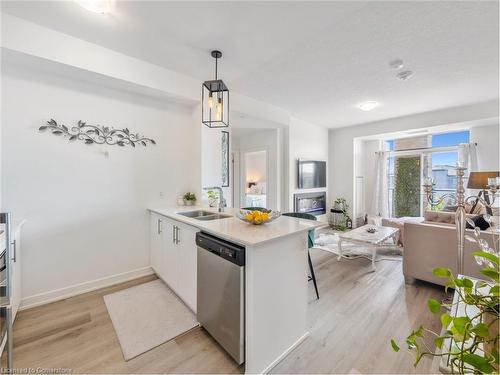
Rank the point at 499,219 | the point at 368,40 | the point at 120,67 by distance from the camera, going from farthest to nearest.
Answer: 1. the point at 120,67
2. the point at 368,40
3. the point at 499,219

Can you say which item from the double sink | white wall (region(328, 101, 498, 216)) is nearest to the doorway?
white wall (region(328, 101, 498, 216))

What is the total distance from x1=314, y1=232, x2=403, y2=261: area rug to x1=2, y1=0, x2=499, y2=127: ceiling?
8.59 ft

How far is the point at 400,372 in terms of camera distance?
156cm

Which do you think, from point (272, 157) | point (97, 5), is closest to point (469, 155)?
point (272, 157)

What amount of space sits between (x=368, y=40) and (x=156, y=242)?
341 cm

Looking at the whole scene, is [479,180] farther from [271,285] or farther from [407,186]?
[271,285]

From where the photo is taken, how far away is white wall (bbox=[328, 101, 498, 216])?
13.6 ft

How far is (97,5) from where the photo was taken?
1.88m

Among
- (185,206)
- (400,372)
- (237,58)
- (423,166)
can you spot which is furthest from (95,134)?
(423,166)

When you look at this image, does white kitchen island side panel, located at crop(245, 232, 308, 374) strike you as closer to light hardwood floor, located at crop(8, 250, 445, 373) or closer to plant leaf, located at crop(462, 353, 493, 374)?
light hardwood floor, located at crop(8, 250, 445, 373)

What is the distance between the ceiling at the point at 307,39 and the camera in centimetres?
196

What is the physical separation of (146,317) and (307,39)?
3.26 m

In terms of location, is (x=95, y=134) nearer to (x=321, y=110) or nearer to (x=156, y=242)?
(x=156, y=242)

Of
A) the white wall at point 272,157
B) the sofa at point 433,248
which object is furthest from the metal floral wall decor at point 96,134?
the sofa at point 433,248
